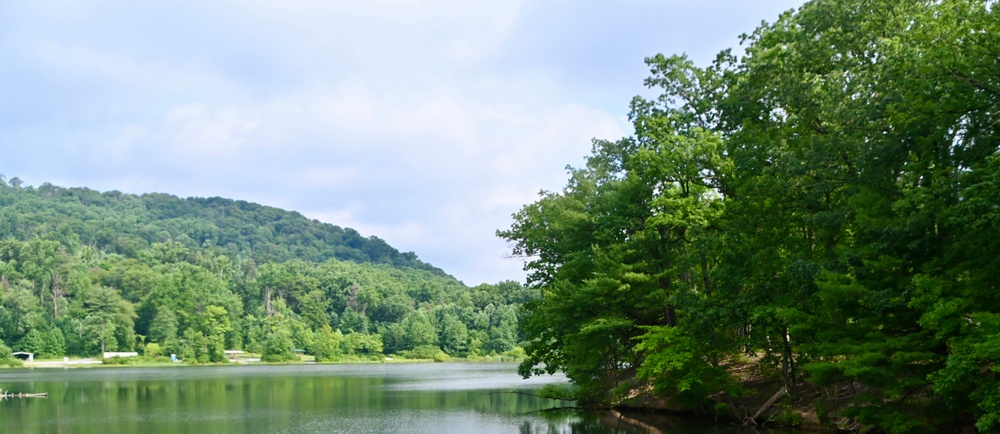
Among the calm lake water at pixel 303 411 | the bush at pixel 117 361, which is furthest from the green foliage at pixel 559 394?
the bush at pixel 117 361

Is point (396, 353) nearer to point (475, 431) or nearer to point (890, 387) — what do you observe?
point (475, 431)

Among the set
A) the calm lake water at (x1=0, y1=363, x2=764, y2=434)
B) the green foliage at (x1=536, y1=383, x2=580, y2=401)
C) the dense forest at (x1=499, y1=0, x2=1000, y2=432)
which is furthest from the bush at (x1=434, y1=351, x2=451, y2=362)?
the dense forest at (x1=499, y1=0, x2=1000, y2=432)

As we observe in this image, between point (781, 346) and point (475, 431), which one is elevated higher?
point (781, 346)

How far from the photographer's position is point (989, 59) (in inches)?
567

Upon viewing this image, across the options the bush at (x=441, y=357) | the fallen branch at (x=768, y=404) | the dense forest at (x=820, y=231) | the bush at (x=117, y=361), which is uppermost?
the dense forest at (x=820, y=231)

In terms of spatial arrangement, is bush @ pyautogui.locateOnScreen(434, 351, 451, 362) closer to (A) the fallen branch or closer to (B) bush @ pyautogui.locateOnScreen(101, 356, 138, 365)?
(B) bush @ pyautogui.locateOnScreen(101, 356, 138, 365)

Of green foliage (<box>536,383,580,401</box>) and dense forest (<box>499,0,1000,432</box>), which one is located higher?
dense forest (<box>499,0,1000,432</box>)

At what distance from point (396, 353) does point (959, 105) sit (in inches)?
4208

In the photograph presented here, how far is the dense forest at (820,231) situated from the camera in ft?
47.7

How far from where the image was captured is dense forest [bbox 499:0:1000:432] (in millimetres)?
14547

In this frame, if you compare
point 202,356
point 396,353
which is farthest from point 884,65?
point 396,353

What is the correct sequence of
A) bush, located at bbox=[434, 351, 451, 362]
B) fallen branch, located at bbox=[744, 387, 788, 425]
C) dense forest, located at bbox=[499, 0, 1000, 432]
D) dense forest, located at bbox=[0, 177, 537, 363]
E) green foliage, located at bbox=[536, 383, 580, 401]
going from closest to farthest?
dense forest, located at bbox=[499, 0, 1000, 432] < fallen branch, located at bbox=[744, 387, 788, 425] < green foliage, located at bbox=[536, 383, 580, 401] < dense forest, located at bbox=[0, 177, 537, 363] < bush, located at bbox=[434, 351, 451, 362]

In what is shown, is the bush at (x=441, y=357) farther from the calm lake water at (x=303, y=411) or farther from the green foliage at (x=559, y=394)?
the green foliage at (x=559, y=394)

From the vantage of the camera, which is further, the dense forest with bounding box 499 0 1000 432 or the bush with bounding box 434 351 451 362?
the bush with bounding box 434 351 451 362
